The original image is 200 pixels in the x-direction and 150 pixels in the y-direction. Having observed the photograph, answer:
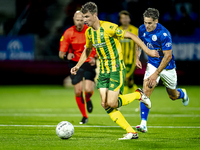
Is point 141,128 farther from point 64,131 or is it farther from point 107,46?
point 107,46

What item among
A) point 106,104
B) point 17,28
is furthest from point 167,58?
point 17,28

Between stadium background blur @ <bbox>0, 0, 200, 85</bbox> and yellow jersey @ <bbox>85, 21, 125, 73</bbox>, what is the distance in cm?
1065

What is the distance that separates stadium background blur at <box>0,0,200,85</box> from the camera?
16.3 m

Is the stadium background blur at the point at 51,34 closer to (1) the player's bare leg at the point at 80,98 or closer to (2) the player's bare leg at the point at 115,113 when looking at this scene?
(1) the player's bare leg at the point at 80,98

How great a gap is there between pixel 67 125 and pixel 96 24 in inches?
61.8

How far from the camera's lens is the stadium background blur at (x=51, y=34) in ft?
53.4

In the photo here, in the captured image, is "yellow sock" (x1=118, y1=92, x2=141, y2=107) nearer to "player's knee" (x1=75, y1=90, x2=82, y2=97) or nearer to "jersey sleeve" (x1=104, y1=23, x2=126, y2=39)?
"jersey sleeve" (x1=104, y1=23, x2=126, y2=39)

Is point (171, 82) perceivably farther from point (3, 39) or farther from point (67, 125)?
point (3, 39)

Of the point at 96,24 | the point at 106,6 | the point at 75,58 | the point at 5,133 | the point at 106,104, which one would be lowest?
the point at 5,133

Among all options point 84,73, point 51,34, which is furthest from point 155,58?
point 51,34

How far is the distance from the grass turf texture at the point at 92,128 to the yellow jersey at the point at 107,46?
1088 mm

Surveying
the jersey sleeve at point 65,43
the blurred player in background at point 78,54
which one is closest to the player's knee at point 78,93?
the blurred player in background at point 78,54

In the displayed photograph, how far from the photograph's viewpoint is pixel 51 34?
18297 millimetres

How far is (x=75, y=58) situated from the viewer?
755 centimetres
